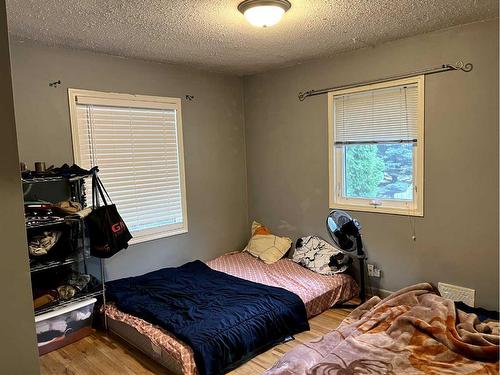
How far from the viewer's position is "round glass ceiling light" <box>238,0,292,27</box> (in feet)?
7.32

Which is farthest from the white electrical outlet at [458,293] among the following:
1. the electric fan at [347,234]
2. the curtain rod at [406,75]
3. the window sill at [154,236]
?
the window sill at [154,236]

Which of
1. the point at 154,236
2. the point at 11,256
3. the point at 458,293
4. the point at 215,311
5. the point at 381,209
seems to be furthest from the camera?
the point at 154,236

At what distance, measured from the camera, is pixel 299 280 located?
11.2ft

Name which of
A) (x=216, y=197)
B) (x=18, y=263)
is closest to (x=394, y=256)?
(x=216, y=197)

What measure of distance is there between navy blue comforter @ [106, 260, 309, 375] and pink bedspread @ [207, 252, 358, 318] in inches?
6.2

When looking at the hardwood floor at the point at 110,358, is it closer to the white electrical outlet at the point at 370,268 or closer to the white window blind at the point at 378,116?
the white electrical outlet at the point at 370,268

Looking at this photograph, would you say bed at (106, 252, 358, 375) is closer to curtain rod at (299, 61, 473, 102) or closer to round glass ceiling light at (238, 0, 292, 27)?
curtain rod at (299, 61, 473, 102)

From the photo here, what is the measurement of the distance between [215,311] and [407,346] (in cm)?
133

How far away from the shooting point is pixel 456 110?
9.50 ft

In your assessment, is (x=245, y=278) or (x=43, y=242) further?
(x=245, y=278)

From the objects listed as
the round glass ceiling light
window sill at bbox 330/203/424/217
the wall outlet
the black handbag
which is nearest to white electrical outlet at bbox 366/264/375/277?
the wall outlet

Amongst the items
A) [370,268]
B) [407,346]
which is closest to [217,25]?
[407,346]

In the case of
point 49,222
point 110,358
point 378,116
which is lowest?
point 110,358

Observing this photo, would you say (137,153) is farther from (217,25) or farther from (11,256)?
(11,256)
